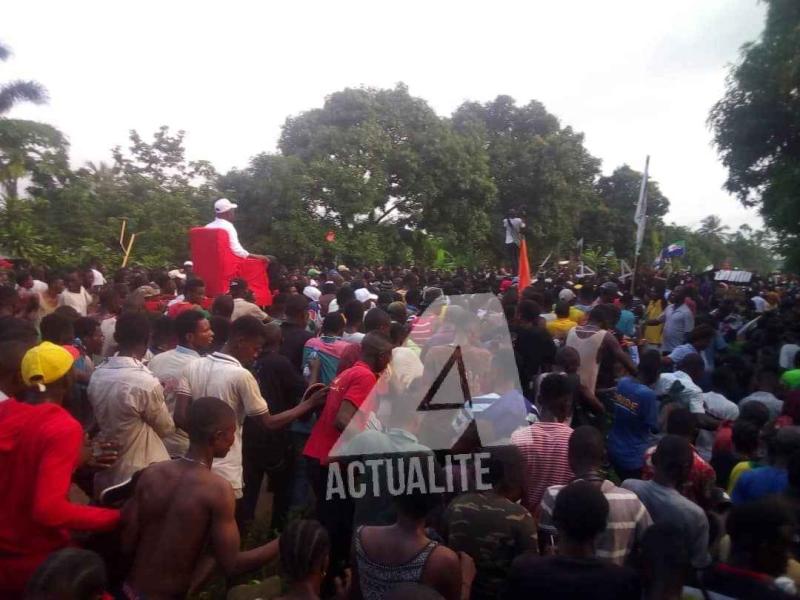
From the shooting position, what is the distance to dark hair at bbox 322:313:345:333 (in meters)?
4.83

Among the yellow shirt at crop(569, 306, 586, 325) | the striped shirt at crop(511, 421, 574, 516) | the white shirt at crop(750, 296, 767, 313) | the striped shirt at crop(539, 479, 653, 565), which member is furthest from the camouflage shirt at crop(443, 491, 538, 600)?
the white shirt at crop(750, 296, 767, 313)

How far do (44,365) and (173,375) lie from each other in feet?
3.74

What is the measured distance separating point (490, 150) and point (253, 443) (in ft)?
83.6

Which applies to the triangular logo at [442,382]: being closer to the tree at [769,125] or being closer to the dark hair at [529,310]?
the dark hair at [529,310]

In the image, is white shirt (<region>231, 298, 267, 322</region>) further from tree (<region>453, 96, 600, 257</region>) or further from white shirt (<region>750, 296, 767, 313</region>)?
tree (<region>453, 96, 600, 257</region>)

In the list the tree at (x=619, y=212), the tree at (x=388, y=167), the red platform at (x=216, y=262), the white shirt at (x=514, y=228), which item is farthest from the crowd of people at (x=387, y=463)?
the tree at (x=619, y=212)

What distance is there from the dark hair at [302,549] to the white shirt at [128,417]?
4.29ft

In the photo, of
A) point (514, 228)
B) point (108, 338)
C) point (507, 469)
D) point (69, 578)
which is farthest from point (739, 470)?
point (514, 228)

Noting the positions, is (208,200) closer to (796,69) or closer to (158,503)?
(796,69)

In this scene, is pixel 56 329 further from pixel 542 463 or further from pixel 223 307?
pixel 542 463

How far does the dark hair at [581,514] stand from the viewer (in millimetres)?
2385

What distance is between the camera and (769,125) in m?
15.5

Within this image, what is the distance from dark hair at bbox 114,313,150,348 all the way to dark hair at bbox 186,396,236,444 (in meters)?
0.95

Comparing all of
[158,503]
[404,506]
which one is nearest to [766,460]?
[404,506]
